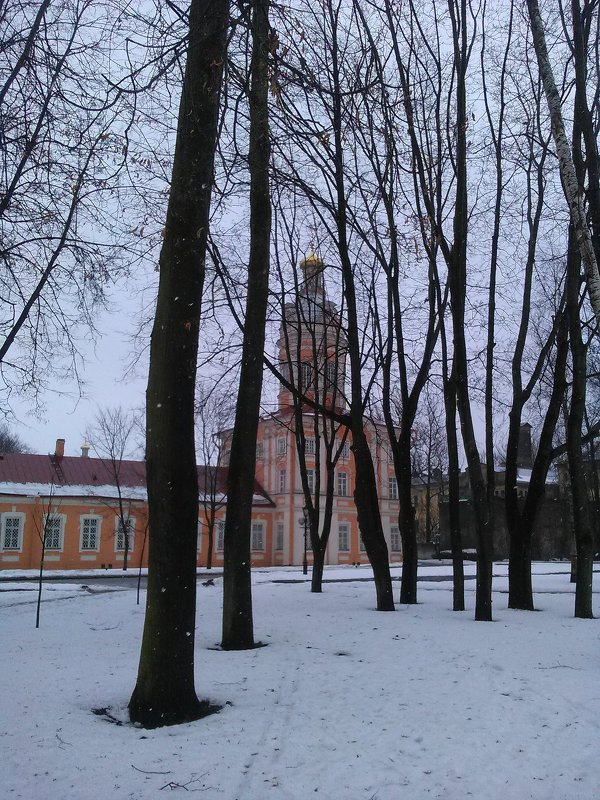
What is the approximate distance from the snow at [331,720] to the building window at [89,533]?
29.8m

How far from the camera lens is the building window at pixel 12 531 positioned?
1380 inches

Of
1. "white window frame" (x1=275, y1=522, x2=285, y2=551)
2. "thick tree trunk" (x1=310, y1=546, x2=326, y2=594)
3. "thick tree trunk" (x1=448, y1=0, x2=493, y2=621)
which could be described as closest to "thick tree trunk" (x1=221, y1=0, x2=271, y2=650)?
"thick tree trunk" (x1=448, y1=0, x2=493, y2=621)

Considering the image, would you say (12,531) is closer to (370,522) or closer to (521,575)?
(370,522)

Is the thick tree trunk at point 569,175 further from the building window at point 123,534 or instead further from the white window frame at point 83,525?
the white window frame at point 83,525

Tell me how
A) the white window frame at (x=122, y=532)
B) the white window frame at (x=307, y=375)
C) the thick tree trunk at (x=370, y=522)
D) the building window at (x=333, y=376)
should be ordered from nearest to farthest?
the thick tree trunk at (x=370, y=522) < the white window frame at (x=307, y=375) < the building window at (x=333, y=376) < the white window frame at (x=122, y=532)

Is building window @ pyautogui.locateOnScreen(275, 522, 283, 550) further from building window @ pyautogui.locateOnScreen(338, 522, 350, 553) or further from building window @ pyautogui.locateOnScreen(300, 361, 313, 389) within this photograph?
building window @ pyautogui.locateOnScreen(300, 361, 313, 389)

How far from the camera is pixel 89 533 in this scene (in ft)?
123

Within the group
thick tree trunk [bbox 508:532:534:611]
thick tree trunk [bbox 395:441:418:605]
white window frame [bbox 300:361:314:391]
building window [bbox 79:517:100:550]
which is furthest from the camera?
building window [bbox 79:517:100:550]

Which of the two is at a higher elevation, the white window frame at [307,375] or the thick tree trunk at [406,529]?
the white window frame at [307,375]

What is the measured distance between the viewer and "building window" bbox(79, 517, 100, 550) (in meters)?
37.3

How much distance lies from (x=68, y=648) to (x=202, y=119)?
6.27 m

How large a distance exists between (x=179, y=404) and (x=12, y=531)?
3388cm

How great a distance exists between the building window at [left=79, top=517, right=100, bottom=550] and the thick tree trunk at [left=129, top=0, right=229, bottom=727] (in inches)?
1355

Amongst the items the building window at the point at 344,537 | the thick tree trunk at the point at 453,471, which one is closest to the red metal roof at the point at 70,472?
the building window at the point at 344,537
